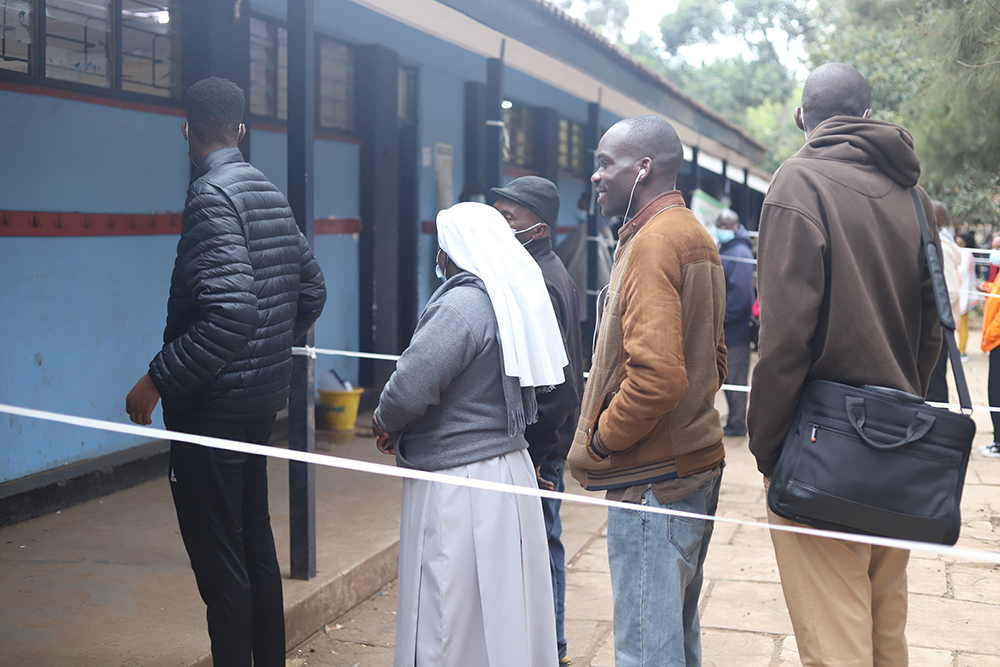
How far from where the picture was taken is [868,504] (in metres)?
2.30

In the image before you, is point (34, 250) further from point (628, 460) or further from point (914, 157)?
point (914, 157)

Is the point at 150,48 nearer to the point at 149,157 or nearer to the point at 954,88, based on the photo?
the point at 149,157

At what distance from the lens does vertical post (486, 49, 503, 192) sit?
20.6 feet

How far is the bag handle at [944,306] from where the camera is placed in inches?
93.1

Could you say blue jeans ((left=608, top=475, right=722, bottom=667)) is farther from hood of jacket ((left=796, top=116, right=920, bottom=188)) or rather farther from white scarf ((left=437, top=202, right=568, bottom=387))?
hood of jacket ((left=796, top=116, right=920, bottom=188))

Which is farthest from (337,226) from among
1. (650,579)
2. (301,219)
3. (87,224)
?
(650,579)

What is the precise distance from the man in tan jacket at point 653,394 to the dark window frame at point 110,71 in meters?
3.43

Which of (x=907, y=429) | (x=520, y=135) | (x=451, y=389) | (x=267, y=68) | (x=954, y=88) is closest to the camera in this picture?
(x=907, y=429)

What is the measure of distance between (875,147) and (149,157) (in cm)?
433

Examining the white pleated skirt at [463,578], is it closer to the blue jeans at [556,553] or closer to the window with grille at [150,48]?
the blue jeans at [556,553]

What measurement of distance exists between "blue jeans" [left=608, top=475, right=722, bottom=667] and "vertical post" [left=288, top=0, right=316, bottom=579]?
6.12ft

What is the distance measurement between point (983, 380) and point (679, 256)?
11.2 m

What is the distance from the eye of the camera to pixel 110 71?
17.1ft

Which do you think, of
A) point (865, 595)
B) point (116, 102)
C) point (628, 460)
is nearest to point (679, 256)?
point (628, 460)
